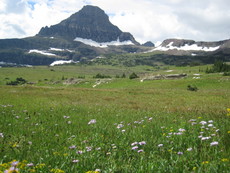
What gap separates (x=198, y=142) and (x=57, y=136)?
4.66 metres

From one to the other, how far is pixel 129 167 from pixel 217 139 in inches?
110

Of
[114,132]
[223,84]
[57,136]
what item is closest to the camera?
[57,136]

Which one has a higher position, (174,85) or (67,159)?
(67,159)

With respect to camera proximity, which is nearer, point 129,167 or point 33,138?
point 129,167

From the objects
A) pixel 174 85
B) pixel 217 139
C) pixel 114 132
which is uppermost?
pixel 217 139

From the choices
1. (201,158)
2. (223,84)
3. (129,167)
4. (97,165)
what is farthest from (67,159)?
(223,84)

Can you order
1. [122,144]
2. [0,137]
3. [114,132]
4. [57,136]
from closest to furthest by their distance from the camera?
[122,144] < [0,137] < [57,136] < [114,132]

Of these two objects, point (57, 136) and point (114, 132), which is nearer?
point (57, 136)

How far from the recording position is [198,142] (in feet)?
19.3

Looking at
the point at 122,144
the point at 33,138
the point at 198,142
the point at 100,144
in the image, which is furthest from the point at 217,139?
the point at 33,138

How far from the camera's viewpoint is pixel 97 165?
174 inches

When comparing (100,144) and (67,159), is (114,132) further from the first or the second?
(67,159)

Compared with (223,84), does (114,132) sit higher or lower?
higher

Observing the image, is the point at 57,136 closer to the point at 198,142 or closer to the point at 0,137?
the point at 0,137
